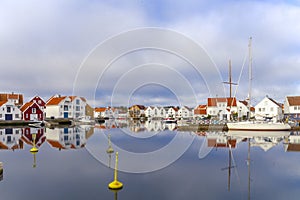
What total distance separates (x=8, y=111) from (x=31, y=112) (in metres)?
5.82

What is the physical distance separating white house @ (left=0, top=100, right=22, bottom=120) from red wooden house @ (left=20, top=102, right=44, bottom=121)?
1.40 m

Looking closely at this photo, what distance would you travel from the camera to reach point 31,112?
63938 millimetres

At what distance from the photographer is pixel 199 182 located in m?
11.8

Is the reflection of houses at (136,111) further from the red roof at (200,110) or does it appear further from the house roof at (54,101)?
the house roof at (54,101)

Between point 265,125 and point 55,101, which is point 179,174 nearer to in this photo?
point 265,125

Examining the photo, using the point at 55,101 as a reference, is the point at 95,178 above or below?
below

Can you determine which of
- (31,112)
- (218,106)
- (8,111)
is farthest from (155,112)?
(8,111)

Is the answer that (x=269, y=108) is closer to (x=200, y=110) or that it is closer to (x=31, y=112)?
(x=200, y=110)

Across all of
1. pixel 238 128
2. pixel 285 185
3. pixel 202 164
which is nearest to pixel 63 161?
pixel 202 164

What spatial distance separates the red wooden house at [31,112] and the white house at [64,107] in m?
3.69

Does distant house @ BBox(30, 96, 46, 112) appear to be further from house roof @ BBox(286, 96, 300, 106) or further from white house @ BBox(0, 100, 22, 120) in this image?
house roof @ BBox(286, 96, 300, 106)

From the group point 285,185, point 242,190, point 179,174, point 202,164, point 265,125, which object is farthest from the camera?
point 265,125

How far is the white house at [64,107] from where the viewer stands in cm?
6869

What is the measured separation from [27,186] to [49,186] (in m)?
0.99
